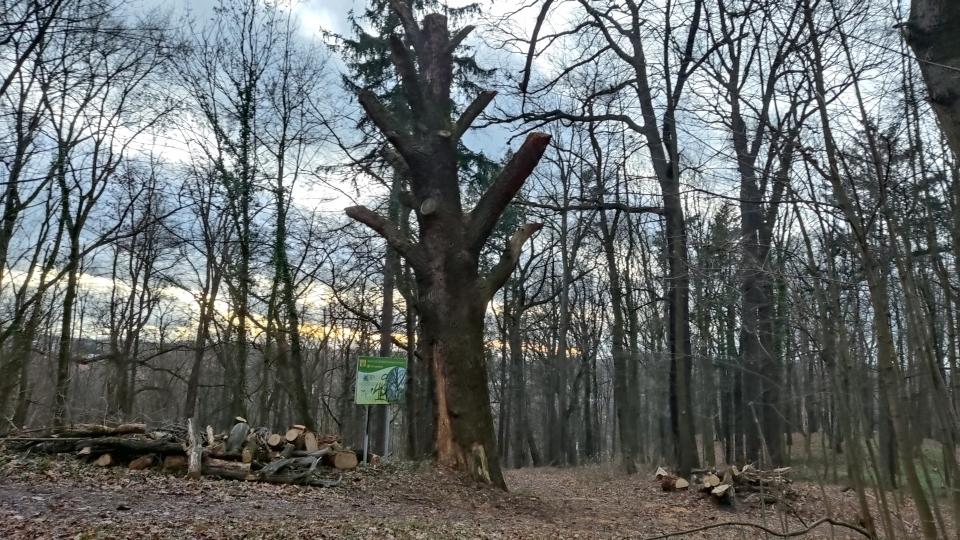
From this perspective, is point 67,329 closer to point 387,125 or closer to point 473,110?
point 387,125

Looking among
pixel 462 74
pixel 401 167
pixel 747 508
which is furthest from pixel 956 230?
pixel 462 74

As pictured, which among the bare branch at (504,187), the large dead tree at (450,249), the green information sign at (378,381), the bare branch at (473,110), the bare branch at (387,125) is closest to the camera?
the bare branch at (504,187)

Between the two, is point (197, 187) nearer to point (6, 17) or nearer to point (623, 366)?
point (6, 17)

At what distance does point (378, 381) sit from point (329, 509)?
4666mm

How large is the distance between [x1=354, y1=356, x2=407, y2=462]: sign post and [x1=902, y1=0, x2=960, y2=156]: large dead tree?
400 inches

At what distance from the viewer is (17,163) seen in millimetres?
10484

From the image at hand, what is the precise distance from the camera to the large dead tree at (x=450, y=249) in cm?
913

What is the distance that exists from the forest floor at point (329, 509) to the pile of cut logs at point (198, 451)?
1.03 feet

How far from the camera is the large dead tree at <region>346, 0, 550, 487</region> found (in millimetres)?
9133

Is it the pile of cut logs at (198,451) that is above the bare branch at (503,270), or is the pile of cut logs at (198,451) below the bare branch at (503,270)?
below

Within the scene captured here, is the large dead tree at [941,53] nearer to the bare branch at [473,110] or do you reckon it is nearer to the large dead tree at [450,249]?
the large dead tree at [450,249]

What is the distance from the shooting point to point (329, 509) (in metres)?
7.34

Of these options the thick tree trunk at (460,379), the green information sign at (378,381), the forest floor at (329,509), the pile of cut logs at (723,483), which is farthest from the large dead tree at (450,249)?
the pile of cut logs at (723,483)

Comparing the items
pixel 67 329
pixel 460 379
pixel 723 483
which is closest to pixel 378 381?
pixel 460 379
